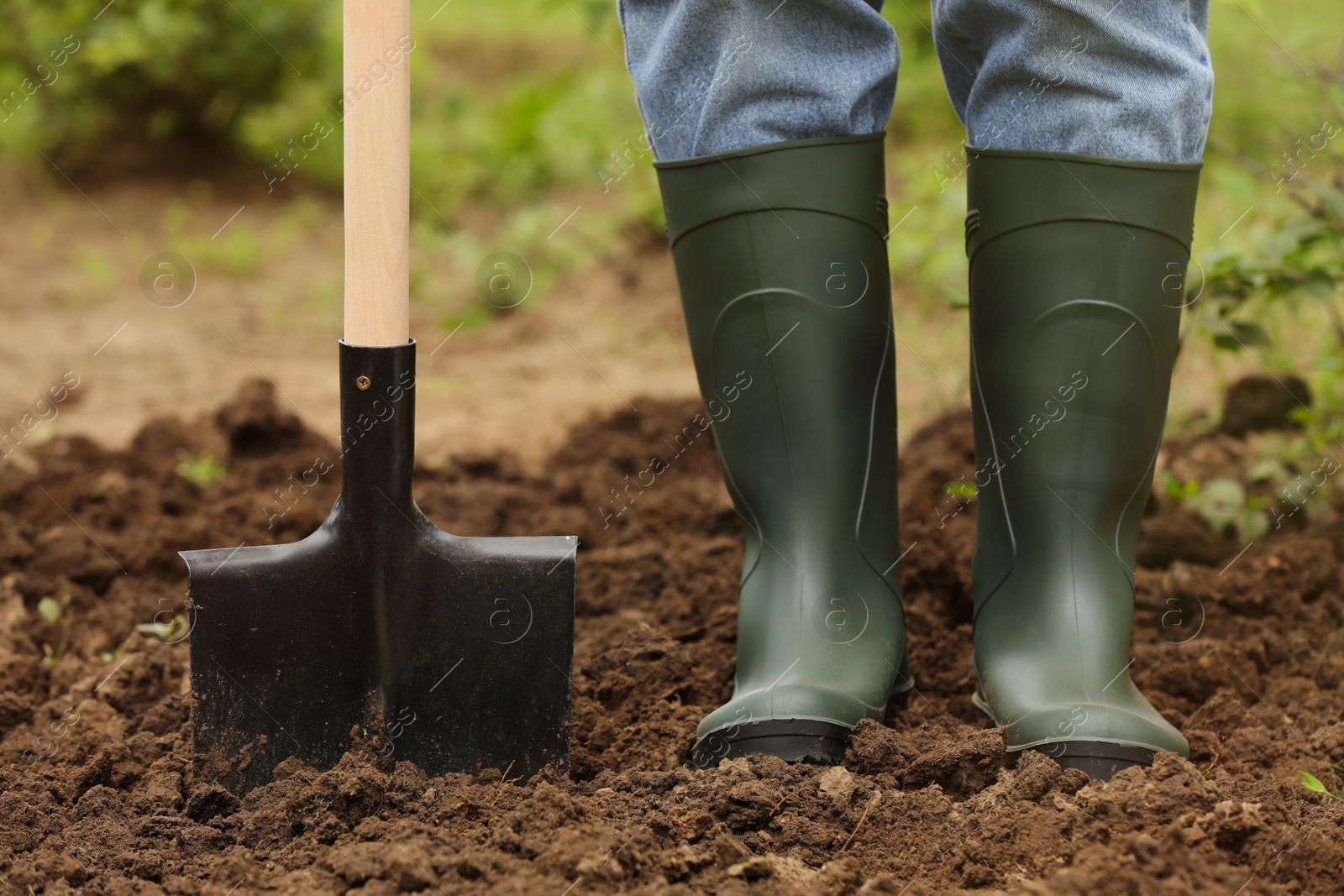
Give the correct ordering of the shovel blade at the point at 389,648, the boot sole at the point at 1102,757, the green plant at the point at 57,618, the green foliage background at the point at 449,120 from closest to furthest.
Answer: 1. the boot sole at the point at 1102,757
2. the shovel blade at the point at 389,648
3. the green plant at the point at 57,618
4. the green foliage background at the point at 449,120

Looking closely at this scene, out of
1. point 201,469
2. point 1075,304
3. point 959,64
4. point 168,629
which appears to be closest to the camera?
point 1075,304

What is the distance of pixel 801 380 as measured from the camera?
1.30m

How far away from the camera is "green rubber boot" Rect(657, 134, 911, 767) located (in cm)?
128

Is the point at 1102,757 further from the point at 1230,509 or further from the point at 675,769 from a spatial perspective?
the point at 1230,509

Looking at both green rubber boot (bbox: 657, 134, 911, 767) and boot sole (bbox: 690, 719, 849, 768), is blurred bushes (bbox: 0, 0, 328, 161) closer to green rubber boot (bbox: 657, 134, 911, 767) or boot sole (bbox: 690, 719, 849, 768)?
green rubber boot (bbox: 657, 134, 911, 767)

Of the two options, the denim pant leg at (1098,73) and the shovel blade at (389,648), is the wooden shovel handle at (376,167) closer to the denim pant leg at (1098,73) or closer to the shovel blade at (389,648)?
the shovel blade at (389,648)

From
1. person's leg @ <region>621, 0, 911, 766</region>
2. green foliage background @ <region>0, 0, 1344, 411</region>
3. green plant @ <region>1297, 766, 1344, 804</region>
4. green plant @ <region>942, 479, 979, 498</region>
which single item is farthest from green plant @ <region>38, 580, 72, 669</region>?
green foliage background @ <region>0, 0, 1344, 411</region>

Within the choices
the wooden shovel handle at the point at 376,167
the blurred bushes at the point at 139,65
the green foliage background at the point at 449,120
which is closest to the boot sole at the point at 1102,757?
the wooden shovel handle at the point at 376,167

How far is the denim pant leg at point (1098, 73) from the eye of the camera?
1169mm

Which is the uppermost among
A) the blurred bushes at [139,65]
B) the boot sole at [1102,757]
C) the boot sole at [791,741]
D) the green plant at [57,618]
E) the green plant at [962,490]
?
the blurred bushes at [139,65]

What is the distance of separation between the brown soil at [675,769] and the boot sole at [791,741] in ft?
0.11

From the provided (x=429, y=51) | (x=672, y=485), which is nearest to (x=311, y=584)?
(x=672, y=485)

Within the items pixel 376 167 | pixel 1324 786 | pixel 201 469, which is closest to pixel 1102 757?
pixel 1324 786

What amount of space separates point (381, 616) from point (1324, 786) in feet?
3.38
